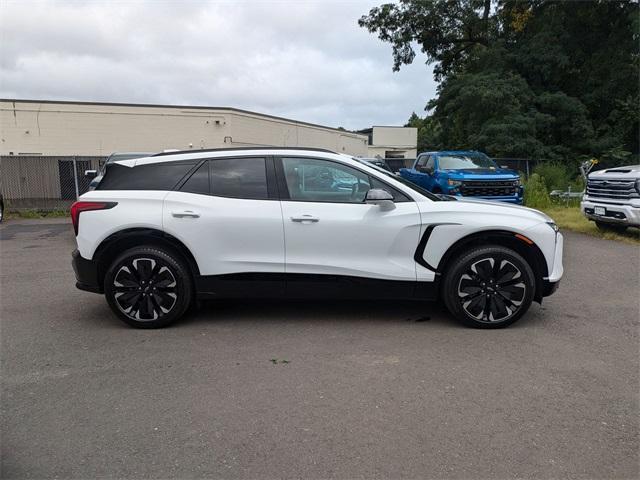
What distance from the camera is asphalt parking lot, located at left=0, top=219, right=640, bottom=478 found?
2.89 meters

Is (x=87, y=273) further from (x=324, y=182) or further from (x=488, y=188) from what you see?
(x=488, y=188)

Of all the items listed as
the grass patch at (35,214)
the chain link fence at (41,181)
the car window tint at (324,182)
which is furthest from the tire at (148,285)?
the grass patch at (35,214)

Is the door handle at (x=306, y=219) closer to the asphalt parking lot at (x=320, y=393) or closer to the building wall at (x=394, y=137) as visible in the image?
the asphalt parking lot at (x=320, y=393)

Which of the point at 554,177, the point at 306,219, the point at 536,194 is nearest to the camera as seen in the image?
the point at 306,219

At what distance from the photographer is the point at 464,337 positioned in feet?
15.8

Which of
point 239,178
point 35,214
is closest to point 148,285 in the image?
point 239,178

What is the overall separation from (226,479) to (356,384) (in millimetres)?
1337

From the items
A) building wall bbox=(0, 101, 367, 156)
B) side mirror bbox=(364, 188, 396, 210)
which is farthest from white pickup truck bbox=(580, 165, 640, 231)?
building wall bbox=(0, 101, 367, 156)

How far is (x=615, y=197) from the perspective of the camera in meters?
10.2

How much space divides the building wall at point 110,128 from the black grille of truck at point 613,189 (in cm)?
2324

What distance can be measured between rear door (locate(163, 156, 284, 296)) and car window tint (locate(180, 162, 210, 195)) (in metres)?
0.01

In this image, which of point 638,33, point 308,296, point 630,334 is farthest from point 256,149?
point 638,33

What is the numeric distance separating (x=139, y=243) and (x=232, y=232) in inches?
36.5

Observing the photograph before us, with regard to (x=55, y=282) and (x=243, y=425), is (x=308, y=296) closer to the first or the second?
(x=243, y=425)
